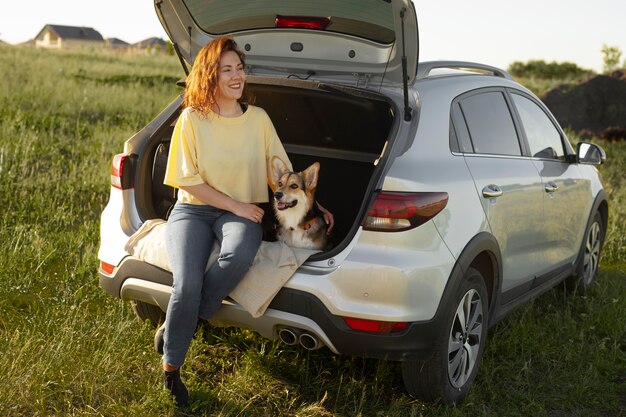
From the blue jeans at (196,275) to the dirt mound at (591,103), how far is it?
17.2 metres

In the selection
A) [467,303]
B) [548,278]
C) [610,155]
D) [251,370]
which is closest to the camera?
[467,303]

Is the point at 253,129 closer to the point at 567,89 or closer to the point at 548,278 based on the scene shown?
the point at 548,278

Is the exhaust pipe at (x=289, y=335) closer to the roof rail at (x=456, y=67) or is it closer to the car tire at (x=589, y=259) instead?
the roof rail at (x=456, y=67)

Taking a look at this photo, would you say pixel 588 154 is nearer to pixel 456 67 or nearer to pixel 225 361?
pixel 456 67

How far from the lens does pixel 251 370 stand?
3982 millimetres

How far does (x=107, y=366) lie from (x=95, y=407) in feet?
0.90

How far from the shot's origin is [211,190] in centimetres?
363

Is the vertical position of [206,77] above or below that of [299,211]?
above

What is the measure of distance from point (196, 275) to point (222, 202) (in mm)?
417

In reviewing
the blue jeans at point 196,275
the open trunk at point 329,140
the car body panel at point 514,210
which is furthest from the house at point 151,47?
the blue jeans at point 196,275

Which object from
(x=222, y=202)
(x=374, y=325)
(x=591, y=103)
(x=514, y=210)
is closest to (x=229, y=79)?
(x=222, y=202)

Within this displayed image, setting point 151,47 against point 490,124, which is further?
point 151,47

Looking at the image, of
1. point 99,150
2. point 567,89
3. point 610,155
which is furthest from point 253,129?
point 567,89

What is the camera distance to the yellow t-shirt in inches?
144
